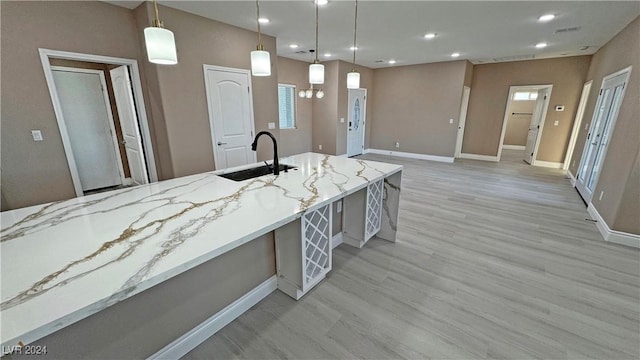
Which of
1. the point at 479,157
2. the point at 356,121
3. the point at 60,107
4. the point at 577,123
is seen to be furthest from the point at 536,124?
the point at 60,107

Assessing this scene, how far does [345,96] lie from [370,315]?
586 centimetres

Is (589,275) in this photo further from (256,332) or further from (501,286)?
(256,332)

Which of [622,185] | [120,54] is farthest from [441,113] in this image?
[120,54]

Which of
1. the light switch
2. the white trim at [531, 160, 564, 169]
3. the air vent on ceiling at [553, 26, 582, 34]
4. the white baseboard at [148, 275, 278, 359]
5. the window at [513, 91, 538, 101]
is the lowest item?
the white baseboard at [148, 275, 278, 359]

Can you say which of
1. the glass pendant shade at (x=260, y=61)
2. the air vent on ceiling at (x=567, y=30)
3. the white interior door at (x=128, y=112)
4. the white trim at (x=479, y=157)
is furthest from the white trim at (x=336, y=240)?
the white trim at (x=479, y=157)

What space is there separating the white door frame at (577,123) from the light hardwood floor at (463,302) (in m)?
3.73

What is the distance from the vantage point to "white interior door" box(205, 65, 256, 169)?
145 inches

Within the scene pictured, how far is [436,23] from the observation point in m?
3.66

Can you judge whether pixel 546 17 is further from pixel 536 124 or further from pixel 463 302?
pixel 536 124

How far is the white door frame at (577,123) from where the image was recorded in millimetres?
5614

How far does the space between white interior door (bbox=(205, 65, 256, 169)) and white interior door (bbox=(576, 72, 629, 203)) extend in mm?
5243

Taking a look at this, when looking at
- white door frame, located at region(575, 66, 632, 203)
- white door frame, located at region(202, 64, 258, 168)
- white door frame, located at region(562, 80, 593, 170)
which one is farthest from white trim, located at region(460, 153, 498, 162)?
white door frame, located at region(202, 64, 258, 168)

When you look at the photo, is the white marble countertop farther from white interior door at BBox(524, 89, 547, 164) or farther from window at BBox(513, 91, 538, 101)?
window at BBox(513, 91, 538, 101)

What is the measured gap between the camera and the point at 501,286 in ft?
7.24
